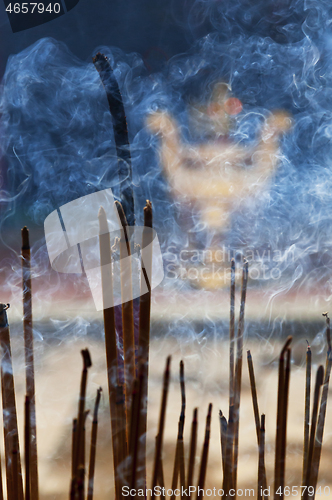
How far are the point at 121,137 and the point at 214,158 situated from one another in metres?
0.72

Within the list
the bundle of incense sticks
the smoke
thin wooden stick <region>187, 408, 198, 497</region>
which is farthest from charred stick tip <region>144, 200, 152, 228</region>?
the smoke

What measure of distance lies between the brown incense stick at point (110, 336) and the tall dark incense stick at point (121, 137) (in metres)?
0.08

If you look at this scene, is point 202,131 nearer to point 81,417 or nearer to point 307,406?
point 307,406

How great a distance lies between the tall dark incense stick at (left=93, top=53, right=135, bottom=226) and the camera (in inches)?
14.0

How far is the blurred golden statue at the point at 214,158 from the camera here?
1.07 metres

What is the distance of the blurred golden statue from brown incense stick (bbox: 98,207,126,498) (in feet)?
2.69

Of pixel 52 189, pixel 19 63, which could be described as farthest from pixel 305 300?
pixel 19 63

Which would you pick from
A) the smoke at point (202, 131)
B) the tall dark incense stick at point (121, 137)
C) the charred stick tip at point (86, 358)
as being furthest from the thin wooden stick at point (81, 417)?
the smoke at point (202, 131)

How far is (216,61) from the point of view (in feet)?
3.50

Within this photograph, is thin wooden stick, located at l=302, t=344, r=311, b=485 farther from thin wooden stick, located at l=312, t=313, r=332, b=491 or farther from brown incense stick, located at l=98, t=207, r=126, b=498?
brown incense stick, located at l=98, t=207, r=126, b=498

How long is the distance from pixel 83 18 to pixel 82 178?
47 cm

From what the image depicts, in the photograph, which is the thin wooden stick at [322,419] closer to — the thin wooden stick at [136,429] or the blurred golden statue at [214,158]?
the thin wooden stick at [136,429]

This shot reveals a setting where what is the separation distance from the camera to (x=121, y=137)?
15.4 inches

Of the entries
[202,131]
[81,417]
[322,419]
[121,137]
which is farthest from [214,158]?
[81,417]
